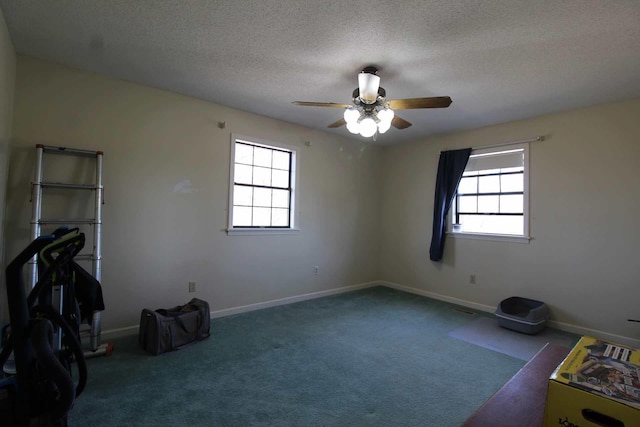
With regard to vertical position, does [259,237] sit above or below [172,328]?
above

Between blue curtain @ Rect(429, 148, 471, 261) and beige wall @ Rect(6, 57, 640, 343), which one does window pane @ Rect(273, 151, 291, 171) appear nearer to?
beige wall @ Rect(6, 57, 640, 343)

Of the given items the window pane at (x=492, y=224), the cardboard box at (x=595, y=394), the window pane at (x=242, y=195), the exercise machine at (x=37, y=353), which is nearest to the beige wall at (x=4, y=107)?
the exercise machine at (x=37, y=353)

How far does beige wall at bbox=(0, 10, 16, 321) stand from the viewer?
224 centimetres

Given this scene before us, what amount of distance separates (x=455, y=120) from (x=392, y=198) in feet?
5.87

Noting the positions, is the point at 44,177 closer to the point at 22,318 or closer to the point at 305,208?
the point at 22,318

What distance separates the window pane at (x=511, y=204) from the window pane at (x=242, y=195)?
3509 millimetres

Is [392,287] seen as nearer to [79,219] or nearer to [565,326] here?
[565,326]

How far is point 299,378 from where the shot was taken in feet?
7.80

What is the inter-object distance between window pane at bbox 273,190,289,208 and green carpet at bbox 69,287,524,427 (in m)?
1.61

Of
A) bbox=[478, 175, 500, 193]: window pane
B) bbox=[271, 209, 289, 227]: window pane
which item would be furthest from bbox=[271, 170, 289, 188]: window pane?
bbox=[478, 175, 500, 193]: window pane

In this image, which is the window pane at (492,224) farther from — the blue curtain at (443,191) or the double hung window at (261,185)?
the double hung window at (261,185)

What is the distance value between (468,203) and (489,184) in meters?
0.40

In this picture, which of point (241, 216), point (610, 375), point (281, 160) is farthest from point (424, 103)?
point (241, 216)

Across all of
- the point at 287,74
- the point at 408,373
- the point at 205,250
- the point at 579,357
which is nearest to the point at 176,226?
the point at 205,250
